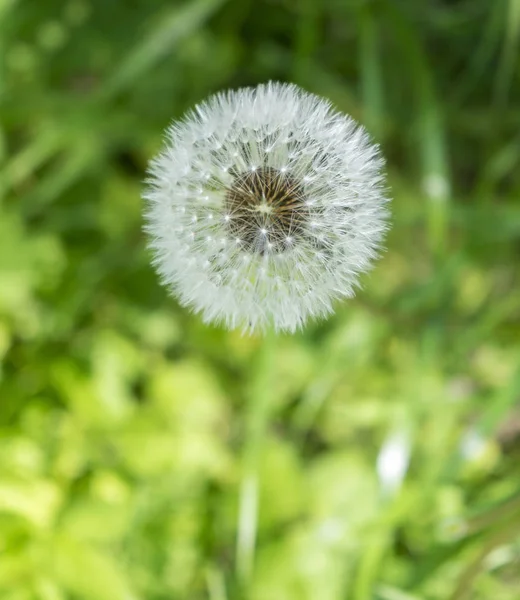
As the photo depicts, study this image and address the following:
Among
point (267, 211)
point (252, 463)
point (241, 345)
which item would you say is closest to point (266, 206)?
point (267, 211)

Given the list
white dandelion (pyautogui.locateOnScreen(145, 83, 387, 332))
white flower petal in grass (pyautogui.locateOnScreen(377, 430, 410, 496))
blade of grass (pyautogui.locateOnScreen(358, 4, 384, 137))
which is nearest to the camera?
white dandelion (pyautogui.locateOnScreen(145, 83, 387, 332))

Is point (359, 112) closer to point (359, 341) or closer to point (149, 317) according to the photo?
point (359, 341)

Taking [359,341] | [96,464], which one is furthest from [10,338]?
[359,341]

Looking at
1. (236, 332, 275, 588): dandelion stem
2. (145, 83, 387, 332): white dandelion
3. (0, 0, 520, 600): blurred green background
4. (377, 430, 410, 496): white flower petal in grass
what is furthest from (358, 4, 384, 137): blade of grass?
(145, 83, 387, 332): white dandelion

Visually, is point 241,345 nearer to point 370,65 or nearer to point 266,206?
point 370,65

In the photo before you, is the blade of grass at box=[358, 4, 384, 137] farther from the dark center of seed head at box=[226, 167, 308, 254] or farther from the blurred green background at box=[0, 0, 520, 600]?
the dark center of seed head at box=[226, 167, 308, 254]

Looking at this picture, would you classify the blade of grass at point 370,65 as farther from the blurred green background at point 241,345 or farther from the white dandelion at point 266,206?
the white dandelion at point 266,206

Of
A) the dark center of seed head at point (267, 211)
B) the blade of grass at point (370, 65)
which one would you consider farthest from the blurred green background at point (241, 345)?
the dark center of seed head at point (267, 211)
